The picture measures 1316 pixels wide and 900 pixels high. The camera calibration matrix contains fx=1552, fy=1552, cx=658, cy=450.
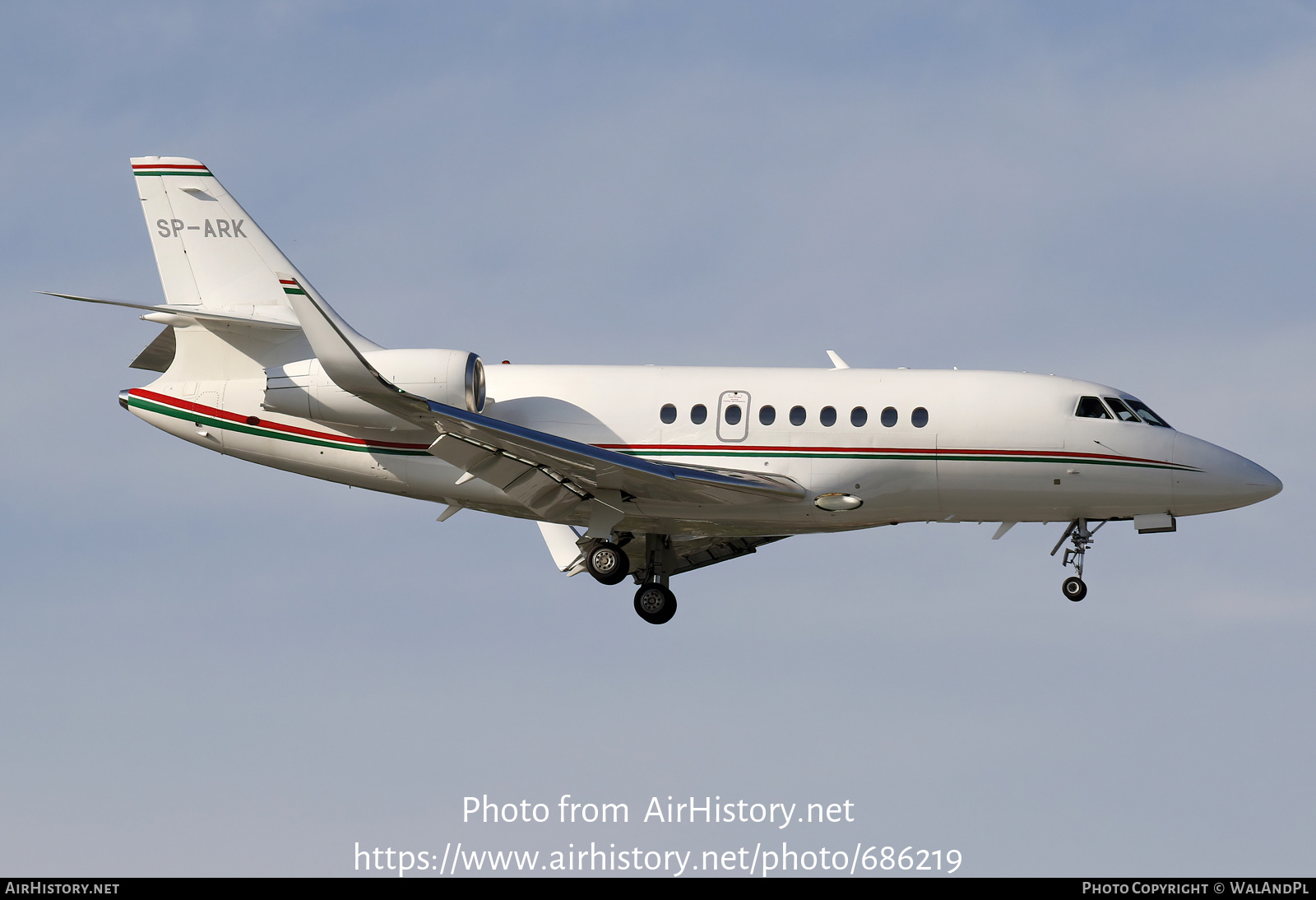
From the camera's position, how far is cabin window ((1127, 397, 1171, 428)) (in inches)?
1056

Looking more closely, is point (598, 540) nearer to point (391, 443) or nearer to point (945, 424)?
point (391, 443)

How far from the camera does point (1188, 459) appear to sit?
26438mm

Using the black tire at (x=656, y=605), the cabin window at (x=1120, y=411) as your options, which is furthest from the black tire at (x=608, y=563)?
the cabin window at (x=1120, y=411)

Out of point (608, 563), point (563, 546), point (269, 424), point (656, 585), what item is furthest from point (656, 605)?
point (269, 424)

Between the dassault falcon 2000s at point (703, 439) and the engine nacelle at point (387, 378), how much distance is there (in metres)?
0.03

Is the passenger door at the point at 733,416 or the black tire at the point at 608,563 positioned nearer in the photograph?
the passenger door at the point at 733,416

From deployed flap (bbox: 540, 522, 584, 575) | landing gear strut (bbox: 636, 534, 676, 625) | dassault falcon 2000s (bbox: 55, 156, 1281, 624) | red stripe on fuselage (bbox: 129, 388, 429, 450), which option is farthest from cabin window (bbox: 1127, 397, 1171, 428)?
red stripe on fuselage (bbox: 129, 388, 429, 450)

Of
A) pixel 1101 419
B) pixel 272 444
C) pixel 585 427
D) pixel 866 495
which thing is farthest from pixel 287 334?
pixel 1101 419

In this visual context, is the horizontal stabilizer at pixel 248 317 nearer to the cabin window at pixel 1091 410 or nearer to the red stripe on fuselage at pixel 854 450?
the red stripe on fuselage at pixel 854 450

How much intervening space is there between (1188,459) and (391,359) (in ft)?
44.3

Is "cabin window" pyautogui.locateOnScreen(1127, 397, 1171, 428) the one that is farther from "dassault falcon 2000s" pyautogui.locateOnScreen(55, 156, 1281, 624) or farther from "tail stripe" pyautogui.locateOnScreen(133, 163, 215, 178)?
"tail stripe" pyautogui.locateOnScreen(133, 163, 215, 178)

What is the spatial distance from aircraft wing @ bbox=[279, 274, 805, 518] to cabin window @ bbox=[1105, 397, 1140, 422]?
5709 mm

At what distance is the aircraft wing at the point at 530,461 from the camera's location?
878 inches

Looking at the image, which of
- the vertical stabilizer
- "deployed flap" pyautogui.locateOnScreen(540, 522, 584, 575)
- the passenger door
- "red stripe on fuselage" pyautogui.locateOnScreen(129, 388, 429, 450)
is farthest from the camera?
"deployed flap" pyautogui.locateOnScreen(540, 522, 584, 575)
